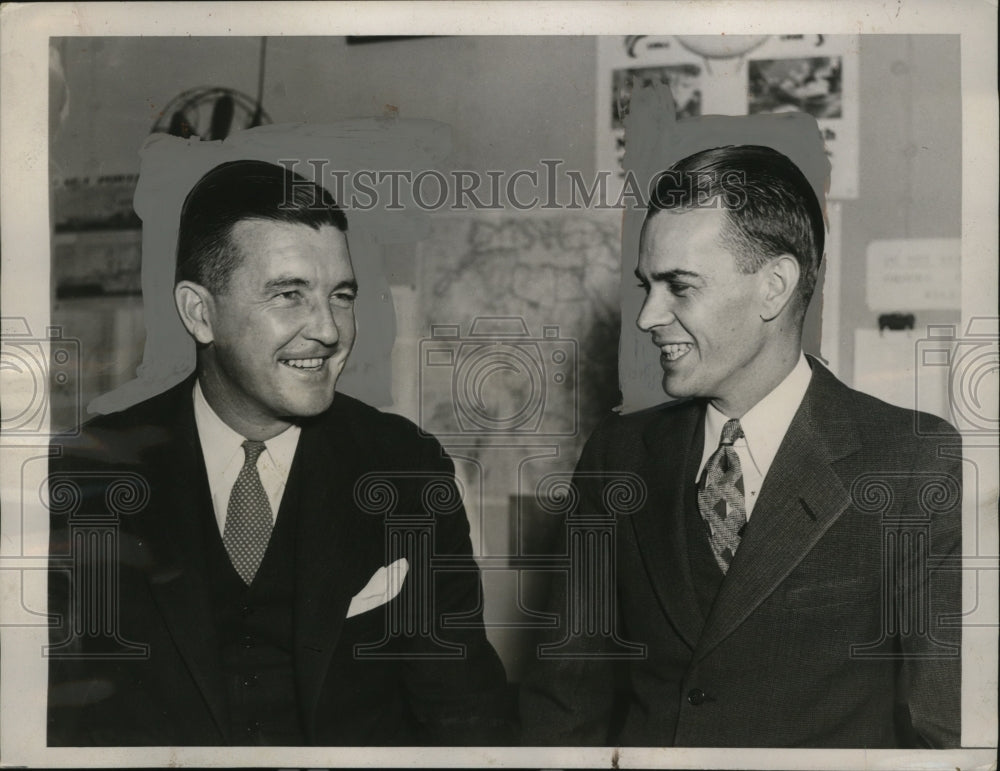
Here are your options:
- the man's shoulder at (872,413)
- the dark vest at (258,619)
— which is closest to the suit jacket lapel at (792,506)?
the man's shoulder at (872,413)

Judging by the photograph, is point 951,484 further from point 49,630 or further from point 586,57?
point 49,630

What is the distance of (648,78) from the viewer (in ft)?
6.53

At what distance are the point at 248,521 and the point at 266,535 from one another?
1.8 inches

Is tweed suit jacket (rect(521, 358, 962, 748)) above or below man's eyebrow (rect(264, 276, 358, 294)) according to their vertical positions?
below

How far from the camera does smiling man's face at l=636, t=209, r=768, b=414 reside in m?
1.95

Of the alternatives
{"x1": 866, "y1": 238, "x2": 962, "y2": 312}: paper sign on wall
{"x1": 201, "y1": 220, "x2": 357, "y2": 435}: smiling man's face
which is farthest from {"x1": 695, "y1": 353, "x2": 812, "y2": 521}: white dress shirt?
{"x1": 201, "y1": 220, "x2": 357, "y2": 435}: smiling man's face

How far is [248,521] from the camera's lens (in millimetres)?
1999

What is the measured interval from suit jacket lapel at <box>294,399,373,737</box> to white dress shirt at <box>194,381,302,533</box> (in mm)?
24

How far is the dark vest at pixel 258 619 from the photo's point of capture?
6.49ft

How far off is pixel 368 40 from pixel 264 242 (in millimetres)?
463

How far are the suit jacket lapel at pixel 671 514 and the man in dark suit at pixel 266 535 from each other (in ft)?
1.18
